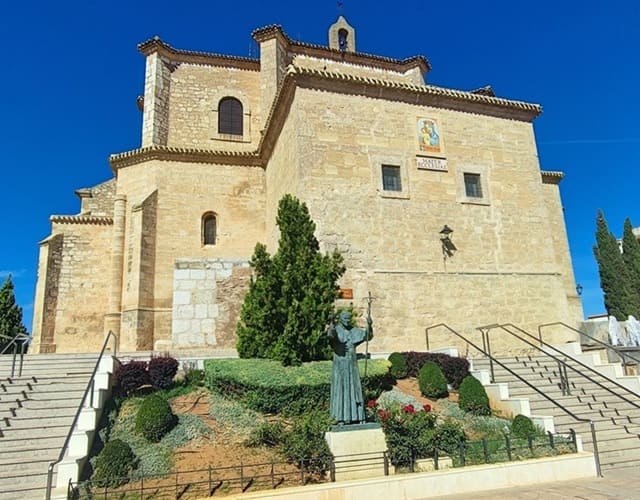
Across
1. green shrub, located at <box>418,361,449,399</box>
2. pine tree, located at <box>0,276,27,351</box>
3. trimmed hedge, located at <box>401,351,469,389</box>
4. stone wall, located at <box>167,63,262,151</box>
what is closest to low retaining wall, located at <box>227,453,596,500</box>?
green shrub, located at <box>418,361,449,399</box>

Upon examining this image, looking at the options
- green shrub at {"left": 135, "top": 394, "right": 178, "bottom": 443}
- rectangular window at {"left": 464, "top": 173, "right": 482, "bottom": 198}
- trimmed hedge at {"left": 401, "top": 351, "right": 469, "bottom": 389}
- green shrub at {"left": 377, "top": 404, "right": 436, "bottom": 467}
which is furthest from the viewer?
rectangular window at {"left": 464, "top": 173, "right": 482, "bottom": 198}

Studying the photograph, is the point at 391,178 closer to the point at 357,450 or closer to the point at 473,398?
the point at 473,398

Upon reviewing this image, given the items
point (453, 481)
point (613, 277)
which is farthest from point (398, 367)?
point (613, 277)

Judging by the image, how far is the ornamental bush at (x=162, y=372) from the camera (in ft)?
30.9

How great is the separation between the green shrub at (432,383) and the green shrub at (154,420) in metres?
5.09

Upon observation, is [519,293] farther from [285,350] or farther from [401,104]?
[285,350]

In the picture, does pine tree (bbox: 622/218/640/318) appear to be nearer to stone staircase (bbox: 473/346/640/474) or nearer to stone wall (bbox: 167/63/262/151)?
stone staircase (bbox: 473/346/640/474)

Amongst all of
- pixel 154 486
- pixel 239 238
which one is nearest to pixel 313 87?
pixel 239 238

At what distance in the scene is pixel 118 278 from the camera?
16.8 meters

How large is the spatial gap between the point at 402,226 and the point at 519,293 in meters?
4.35

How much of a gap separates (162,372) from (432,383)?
5.55 metres

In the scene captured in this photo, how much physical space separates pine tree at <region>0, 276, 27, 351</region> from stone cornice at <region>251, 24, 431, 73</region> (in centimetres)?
1662

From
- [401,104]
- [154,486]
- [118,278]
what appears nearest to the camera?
[154,486]

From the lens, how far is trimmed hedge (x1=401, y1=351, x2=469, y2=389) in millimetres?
10602
